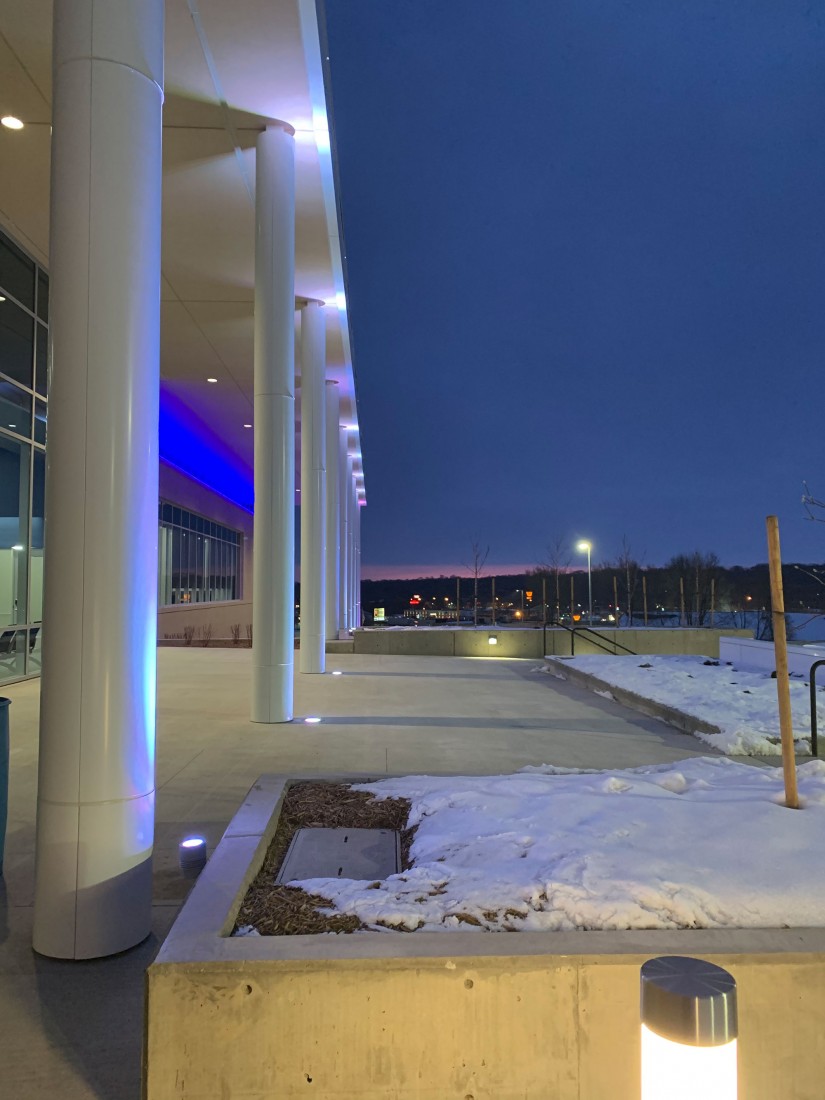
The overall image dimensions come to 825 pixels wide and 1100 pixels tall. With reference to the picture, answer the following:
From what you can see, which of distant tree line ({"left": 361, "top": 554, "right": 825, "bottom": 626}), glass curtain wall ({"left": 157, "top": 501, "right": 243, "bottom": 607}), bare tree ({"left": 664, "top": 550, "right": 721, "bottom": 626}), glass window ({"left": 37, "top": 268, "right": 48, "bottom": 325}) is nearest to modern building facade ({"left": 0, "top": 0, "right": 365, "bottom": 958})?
glass window ({"left": 37, "top": 268, "right": 48, "bottom": 325})

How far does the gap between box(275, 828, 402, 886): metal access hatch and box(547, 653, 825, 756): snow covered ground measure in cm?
498

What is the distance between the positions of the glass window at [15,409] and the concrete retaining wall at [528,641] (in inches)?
492

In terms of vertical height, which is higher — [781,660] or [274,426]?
[274,426]

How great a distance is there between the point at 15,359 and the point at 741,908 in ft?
45.7

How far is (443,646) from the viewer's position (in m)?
24.6

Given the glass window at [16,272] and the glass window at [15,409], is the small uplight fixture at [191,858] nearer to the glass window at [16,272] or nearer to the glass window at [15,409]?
the glass window at [15,409]

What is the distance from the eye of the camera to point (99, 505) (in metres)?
3.70

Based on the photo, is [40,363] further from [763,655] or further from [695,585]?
[695,585]

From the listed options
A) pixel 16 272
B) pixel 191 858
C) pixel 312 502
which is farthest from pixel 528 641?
pixel 191 858

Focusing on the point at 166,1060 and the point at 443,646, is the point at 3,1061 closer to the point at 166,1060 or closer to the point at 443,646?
the point at 166,1060

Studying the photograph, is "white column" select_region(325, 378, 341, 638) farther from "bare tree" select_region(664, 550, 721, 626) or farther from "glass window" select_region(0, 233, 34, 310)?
"bare tree" select_region(664, 550, 721, 626)

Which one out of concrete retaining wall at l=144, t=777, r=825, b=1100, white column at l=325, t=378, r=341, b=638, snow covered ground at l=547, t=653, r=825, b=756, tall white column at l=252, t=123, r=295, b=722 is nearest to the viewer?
concrete retaining wall at l=144, t=777, r=825, b=1100

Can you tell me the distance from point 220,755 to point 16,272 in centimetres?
1027

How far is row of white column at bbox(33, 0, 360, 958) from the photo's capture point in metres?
3.63
